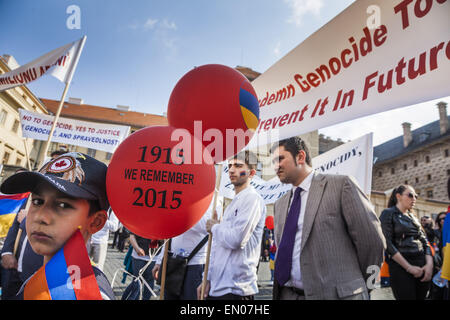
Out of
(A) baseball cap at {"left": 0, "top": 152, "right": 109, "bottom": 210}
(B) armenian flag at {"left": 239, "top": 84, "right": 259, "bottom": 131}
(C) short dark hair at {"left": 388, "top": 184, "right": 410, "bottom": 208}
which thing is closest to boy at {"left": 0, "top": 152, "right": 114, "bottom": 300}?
(A) baseball cap at {"left": 0, "top": 152, "right": 109, "bottom": 210}

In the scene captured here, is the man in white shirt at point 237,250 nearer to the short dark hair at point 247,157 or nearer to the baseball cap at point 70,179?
the short dark hair at point 247,157

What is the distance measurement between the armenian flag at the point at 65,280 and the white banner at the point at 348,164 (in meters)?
3.14

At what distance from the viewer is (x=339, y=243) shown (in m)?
1.76

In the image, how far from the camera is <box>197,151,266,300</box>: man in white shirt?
230cm

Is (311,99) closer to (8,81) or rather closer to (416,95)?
(416,95)

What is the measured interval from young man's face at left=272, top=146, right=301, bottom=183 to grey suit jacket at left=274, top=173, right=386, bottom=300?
1.18 ft

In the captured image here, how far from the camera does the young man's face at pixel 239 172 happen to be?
8.96 ft

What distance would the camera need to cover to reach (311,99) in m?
2.28

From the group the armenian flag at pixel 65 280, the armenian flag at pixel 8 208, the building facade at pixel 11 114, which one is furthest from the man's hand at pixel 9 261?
the building facade at pixel 11 114

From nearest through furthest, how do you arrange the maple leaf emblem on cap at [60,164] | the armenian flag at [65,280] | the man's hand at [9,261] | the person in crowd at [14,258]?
the armenian flag at [65,280]
the maple leaf emblem on cap at [60,164]
the person in crowd at [14,258]
the man's hand at [9,261]

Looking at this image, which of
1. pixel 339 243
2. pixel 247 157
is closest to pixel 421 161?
pixel 247 157

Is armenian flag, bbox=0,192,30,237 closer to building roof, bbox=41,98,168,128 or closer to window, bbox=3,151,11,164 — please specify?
window, bbox=3,151,11,164

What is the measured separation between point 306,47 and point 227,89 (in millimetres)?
1094

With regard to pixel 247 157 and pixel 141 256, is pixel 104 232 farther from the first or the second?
pixel 247 157
